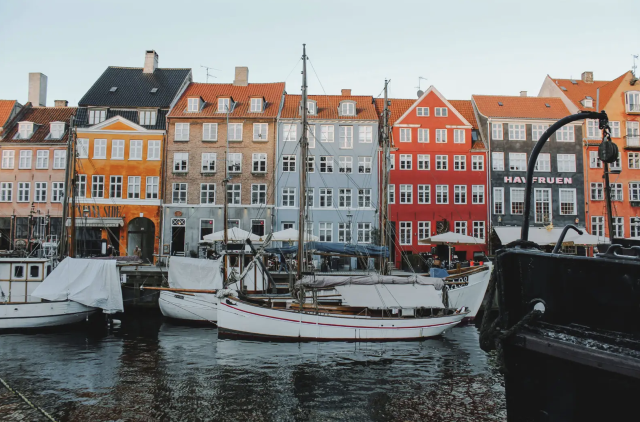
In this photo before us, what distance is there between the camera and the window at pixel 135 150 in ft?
125

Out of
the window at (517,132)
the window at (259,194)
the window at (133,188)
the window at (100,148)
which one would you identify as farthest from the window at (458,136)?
the window at (100,148)

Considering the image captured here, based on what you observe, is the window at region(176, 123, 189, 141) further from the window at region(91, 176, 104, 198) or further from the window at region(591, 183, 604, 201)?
the window at region(591, 183, 604, 201)

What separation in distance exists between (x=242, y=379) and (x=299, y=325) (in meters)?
5.41

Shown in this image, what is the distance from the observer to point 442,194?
39438mm

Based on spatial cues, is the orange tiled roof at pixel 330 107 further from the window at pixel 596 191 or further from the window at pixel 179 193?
the window at pixel 596 191

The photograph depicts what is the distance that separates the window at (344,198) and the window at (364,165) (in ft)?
6.28

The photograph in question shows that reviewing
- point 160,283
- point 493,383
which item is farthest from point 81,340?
point 493,383

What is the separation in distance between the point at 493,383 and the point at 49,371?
1260cm

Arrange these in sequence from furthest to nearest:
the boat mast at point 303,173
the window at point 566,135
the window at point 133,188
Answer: the window at point 566,135
the window at point 133,188
the boat mast at point 303,173

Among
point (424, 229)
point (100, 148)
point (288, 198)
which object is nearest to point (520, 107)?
point (424, 229)

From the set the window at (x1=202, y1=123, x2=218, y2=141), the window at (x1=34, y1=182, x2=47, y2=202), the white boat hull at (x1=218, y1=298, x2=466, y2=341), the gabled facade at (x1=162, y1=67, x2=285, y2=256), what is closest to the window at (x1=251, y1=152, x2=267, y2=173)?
the gabled facade at (x1=162, y1=67, x2=285, y2=256)

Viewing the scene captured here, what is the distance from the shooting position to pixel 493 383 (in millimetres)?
13766

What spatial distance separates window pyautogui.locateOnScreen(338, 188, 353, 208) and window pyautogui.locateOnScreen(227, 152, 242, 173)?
312 inches

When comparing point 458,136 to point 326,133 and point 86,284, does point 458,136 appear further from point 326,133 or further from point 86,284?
point 86,284
